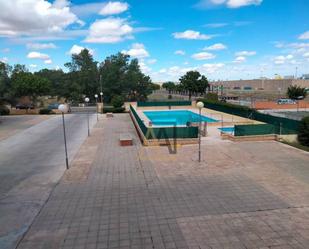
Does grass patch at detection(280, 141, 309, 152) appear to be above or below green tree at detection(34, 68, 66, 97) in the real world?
below

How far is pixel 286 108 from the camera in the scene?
42.7 m

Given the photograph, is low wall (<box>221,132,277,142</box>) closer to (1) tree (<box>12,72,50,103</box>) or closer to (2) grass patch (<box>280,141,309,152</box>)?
(2) grass patch (<box>280,141,309,152</box>)

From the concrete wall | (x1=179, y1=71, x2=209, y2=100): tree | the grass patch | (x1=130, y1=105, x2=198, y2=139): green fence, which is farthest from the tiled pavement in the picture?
the concrete wall

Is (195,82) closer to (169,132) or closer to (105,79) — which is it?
(105,79)

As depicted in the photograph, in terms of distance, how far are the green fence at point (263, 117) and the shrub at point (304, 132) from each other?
702 mm

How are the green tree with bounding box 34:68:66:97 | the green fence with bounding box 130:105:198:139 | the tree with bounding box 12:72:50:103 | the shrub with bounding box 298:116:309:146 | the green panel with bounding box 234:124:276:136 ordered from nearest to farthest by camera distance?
the green fence with bounding box 130:105:198:139 < the shrub with bounding box 298:116:309:146 < the green panel with bounding box 234:124:276:136 < the tree with bounding box 12:72:50:103 < the green tree with bounding box 34:68:66:97

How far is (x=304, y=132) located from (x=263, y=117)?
7.55m

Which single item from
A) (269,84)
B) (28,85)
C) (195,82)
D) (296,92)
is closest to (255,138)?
(28,85)

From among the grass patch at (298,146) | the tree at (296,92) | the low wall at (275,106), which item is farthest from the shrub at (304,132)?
the tree at (296,92)

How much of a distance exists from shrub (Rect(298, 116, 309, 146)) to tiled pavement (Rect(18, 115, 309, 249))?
9.64 feet

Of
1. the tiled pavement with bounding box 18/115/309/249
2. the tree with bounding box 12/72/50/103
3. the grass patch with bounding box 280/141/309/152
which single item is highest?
the tree with bounding box 12/72/50/103

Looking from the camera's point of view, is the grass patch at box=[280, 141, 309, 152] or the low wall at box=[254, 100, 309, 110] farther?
the low wall at box=[254, 100, 309, 110]

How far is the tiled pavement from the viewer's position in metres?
6.79

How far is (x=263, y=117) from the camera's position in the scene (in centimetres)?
2444
